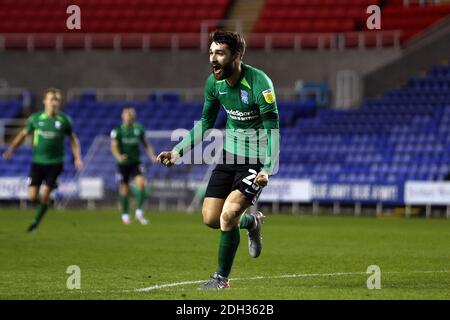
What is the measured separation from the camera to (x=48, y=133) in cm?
1898

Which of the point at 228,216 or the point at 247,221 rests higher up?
the point at 228,216

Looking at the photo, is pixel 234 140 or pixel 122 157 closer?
pixel 234 140

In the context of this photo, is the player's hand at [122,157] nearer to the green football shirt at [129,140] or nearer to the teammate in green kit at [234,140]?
the green football shirt at [129,140]

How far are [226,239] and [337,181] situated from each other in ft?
58.3

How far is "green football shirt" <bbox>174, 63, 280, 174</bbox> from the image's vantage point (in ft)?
31.7

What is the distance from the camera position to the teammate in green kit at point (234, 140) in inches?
379

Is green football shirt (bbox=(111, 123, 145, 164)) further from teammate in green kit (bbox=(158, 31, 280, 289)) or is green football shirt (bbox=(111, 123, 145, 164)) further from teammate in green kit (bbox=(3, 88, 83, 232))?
teammate in green kit (bbox=(158, 31, 280, 289))

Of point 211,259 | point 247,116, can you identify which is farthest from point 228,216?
point 211,259

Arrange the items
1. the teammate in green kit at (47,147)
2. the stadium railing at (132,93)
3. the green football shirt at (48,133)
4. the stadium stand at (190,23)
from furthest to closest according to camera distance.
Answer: the stadium railing at (132,93)
the stadium stand at (190,23)
the green football shirt at (48,133)
the teammate in green kit at (47,147)

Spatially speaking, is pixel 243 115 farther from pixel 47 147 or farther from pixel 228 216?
pixel 47 147

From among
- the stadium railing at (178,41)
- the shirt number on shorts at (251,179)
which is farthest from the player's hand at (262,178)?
the stadium railing at (178,41)

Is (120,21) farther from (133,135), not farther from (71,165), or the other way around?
(133,135)

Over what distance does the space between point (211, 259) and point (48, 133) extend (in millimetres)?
6495

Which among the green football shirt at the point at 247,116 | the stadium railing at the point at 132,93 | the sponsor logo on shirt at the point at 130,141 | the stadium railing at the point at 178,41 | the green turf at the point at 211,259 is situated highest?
the stadium railing at the point at 178,41
